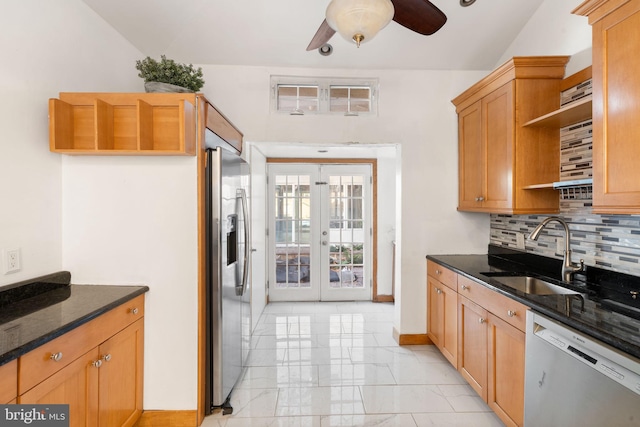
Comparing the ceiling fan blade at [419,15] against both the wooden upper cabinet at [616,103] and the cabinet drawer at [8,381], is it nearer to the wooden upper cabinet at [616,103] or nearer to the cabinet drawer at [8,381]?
the wooden upper cabinet at [616,103]

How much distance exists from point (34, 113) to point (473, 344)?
118 inches

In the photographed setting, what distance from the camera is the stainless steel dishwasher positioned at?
3.84 feet

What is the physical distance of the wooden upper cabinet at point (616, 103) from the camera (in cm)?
139

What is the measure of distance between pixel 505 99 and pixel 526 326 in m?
1.58

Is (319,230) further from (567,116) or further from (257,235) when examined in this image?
(567,116)

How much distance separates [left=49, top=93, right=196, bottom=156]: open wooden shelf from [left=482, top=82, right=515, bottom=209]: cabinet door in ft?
6.99

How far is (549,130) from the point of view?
7.59 ft

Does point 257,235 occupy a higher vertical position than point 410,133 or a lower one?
lower

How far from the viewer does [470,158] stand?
2875mm

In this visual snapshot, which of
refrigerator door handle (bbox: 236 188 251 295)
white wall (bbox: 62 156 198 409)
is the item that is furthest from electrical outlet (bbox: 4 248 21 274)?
refrigerator door handle (bbox: 236 188 251 295)

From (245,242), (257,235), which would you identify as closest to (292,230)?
(257,235)

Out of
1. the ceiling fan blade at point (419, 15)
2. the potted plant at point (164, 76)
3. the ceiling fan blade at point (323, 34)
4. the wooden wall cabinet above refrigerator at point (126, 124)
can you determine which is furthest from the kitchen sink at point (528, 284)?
the potted plant at point (164, 76)

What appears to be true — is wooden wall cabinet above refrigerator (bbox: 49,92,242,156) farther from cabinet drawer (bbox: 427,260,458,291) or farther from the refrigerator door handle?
cabinet drawer (bbox: 427,260,458,291)

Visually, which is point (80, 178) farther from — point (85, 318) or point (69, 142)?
point (85, 318)
